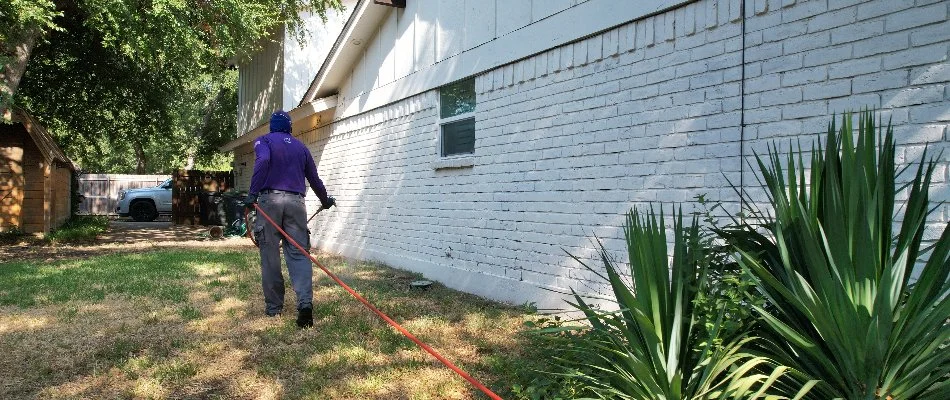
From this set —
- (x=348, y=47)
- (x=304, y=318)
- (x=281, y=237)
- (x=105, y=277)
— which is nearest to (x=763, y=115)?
(x=304, y=318)

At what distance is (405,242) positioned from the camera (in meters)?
8.88

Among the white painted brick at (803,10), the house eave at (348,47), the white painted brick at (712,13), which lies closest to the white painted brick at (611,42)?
the white painted brick at (712,13)

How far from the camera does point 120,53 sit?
1565 centimetres

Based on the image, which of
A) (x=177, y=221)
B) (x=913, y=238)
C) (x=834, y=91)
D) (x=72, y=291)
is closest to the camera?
(x=913, y=238)

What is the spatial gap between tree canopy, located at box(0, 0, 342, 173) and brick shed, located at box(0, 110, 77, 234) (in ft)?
2.49

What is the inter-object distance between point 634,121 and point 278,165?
3.01 m

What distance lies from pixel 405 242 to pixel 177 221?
13848 mm

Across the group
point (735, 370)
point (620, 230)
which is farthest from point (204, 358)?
point (735, 370)

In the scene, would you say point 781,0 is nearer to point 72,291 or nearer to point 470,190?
point 470,190

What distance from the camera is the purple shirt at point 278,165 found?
219 inches

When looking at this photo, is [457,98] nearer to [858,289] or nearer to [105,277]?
[105,277]

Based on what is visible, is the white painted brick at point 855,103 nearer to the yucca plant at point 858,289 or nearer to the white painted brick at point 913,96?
the white painted brick at point 913,96

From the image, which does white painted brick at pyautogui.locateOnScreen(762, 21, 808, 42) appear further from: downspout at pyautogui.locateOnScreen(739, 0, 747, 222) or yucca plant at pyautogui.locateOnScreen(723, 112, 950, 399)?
yucca plant at pyautogui.locateOnScreen(723, 112, 950, 399)

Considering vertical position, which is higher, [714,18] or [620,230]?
[714,18]
